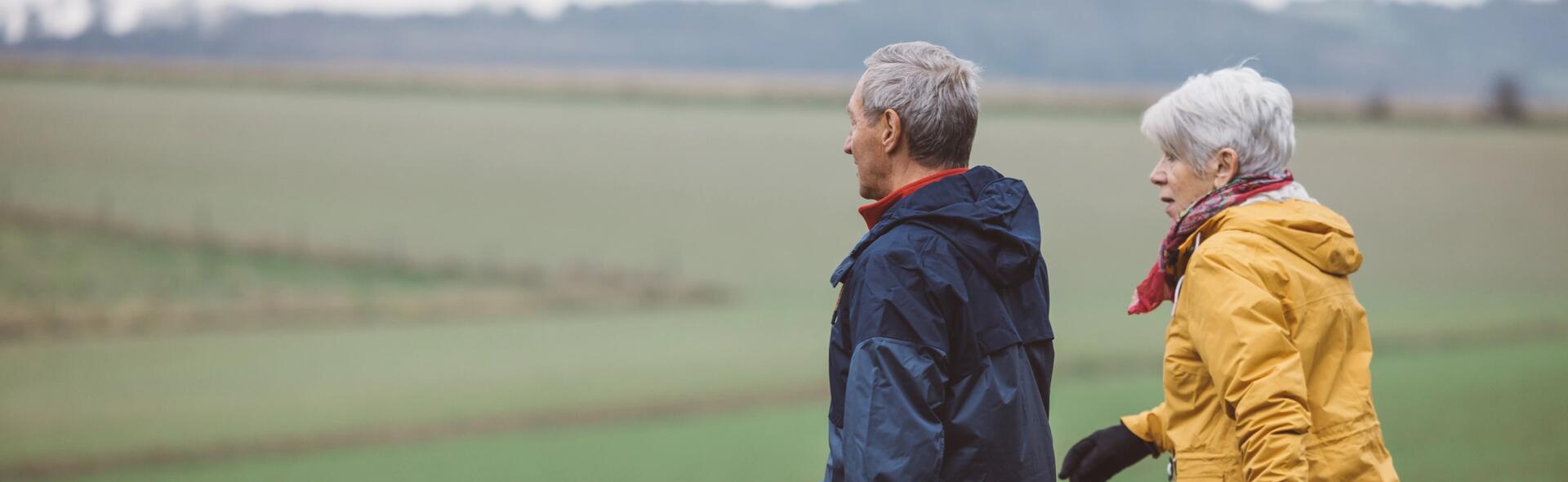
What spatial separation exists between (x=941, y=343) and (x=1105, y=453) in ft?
2.24

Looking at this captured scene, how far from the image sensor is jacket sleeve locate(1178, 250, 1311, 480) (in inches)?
56.9

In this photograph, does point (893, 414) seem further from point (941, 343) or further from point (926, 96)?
point (926, 96)

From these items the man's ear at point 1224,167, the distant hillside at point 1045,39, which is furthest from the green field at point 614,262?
the man's ear at point 1224,167

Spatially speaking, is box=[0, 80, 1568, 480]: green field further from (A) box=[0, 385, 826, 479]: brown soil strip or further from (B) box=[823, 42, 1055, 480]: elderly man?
(B) box=[823, 42, 1055, 480]: elderly man

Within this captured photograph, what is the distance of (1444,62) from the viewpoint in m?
10.8

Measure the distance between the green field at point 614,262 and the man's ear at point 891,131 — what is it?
184 inches

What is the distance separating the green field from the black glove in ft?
13.4

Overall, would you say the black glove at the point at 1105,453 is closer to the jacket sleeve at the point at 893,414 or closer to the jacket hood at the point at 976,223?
the jacket hood at the point at 976,223

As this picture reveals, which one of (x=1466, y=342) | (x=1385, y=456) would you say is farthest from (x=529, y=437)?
(x=1466, y=342)

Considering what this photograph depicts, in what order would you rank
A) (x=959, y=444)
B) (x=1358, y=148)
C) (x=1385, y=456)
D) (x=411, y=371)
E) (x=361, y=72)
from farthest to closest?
1. (x=1358, y=148)
2. (x=361, y=72)
3. (x=411, y=371)
4. (x=1385, y=456)
5. (x=959, y=444)

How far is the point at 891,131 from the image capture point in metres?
1.41

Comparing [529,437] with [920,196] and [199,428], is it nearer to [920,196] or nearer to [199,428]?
[199,428]

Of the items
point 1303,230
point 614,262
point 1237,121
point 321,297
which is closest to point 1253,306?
point 1303,230

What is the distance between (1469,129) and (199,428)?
9954 millimetres
